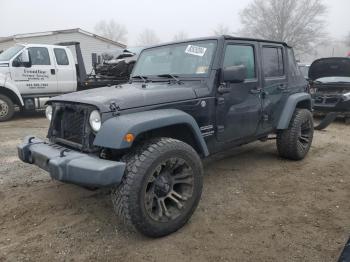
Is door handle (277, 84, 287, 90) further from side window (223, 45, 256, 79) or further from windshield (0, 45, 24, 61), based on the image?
windshield (0, 45, 24, 61)

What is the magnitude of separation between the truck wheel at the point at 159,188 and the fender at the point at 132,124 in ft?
0.62

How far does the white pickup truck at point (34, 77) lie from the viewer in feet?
31.9

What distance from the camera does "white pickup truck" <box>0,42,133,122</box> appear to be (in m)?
9.73

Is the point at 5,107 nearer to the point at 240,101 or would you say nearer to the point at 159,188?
the point at 240,101

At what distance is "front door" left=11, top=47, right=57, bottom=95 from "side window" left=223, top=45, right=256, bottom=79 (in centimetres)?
741

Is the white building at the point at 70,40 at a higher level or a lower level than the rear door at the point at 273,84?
higher

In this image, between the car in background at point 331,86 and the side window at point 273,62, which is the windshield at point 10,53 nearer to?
the side window at point 273,62

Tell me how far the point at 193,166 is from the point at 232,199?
0.97 metres

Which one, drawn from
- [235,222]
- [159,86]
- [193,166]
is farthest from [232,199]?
[159,86]

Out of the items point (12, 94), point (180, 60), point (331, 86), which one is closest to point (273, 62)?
point (180, 60)

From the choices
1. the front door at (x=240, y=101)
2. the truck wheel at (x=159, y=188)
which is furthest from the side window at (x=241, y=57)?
the truck wheel at (x=159, y=188)

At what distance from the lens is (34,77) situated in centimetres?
1012

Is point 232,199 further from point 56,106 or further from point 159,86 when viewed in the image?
point 56,106

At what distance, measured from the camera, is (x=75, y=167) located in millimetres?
2873
